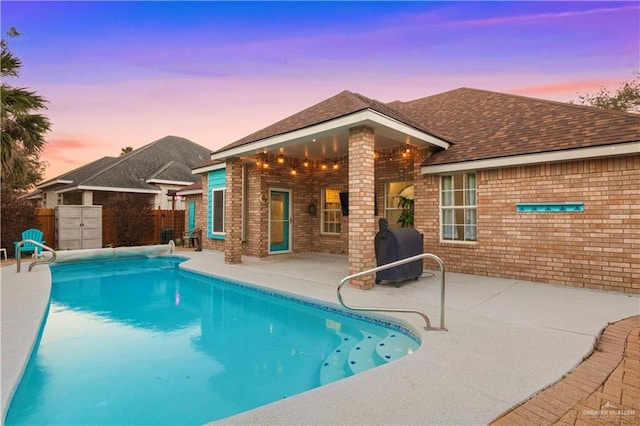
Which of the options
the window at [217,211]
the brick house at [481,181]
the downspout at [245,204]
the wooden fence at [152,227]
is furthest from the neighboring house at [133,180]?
the brick house at [481,181]

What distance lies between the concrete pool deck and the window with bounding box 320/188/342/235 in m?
4.27

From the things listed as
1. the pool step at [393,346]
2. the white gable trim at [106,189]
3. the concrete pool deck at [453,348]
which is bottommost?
the pool step at [393,346]

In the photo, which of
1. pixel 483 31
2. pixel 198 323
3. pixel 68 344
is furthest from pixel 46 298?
pixel 483 31

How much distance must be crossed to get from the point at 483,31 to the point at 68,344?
11864 millimetres

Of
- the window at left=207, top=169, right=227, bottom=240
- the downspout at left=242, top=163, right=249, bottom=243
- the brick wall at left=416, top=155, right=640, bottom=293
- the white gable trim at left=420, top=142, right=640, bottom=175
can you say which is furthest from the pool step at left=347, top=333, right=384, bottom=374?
the window at left=207, top=169, right=227, bottom=240

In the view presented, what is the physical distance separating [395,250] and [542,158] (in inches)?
138

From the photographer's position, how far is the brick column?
966cm

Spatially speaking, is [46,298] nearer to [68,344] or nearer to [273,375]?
[68,344]

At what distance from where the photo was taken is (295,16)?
9.19 meters

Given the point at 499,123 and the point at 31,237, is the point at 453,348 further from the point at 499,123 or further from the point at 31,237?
the point at 31,237

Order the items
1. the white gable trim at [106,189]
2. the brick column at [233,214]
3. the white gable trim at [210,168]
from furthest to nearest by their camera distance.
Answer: the white gable trim at [106,189] < the white gable trim at [210,168] < the brick column at [233,214]

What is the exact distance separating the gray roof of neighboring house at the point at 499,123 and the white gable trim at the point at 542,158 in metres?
0.09

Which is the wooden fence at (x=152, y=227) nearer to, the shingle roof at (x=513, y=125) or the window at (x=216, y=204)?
the window at (x=216, y=204)

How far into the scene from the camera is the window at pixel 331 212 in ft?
36.9
